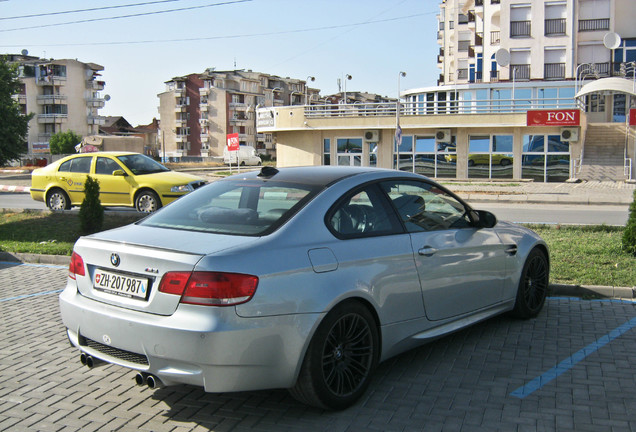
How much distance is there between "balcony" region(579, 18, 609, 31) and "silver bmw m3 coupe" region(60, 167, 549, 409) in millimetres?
46630

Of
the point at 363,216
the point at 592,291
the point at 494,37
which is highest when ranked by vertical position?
the point at 494,37

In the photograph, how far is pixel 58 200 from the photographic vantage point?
16734 mm

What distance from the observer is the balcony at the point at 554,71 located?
4622 centimetres

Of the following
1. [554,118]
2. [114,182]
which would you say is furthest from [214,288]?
[554,118]

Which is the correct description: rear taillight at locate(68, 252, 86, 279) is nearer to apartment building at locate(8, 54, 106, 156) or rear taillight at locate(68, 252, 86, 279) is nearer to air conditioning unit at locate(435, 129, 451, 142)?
air conditioning unit at locate(435, 129, 451, 142)

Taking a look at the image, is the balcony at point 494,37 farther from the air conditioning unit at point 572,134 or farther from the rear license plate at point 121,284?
the rear license plate at point 121,284

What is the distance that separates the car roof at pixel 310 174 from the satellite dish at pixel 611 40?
1709 inches

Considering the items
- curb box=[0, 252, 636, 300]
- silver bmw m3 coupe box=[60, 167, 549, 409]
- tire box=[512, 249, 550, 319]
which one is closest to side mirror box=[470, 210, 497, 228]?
silver bmw m3 coupe box=[60, 167, 549, 409]

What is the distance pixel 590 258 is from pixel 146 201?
Answer: 10.7 metres

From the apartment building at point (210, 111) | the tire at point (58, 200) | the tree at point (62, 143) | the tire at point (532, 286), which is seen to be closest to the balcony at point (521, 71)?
the tire at point (58, 200)

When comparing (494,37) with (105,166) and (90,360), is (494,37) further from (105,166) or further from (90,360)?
(90,360)

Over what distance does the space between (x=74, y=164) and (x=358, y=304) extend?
14.2 m

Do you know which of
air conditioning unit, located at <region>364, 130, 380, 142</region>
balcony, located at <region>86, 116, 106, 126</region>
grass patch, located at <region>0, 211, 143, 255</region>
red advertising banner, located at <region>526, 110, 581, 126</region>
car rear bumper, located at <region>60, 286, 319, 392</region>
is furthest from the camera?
balcony, located at <region>86, 116, 106, 126</region>

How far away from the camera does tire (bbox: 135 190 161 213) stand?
617 inches
